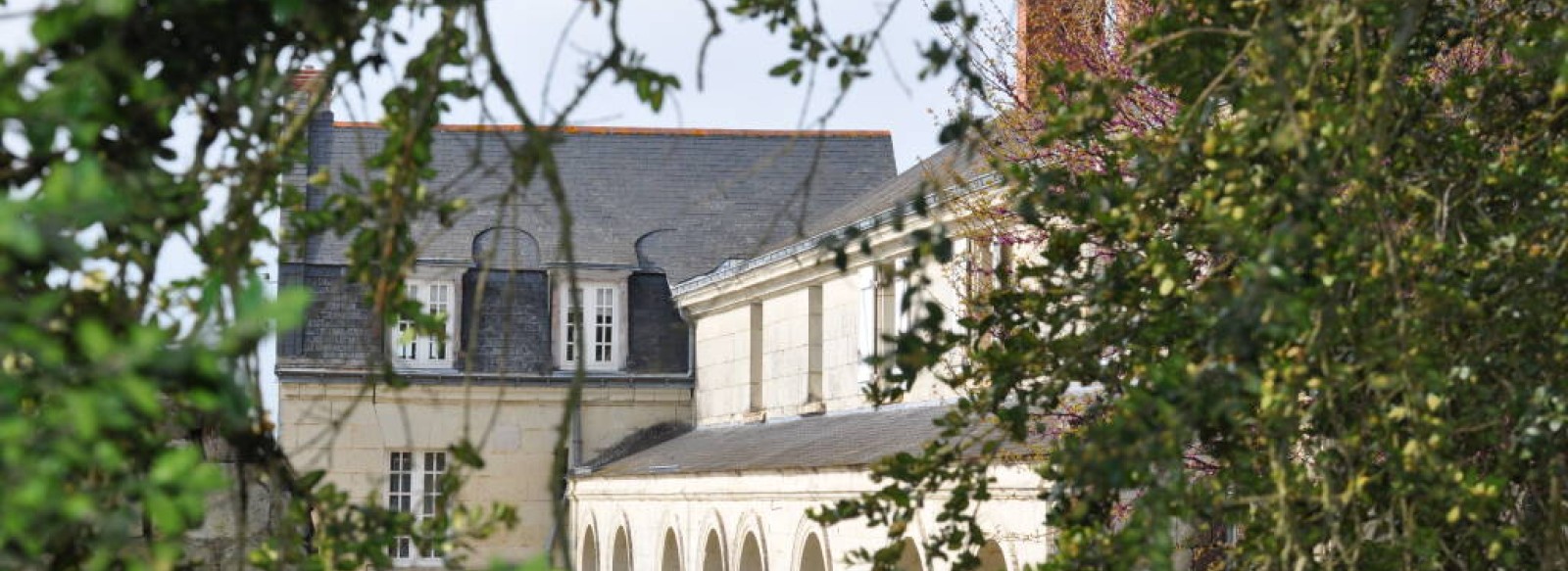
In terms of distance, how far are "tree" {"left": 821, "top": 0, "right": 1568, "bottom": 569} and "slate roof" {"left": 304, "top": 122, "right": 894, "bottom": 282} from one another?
20.2m

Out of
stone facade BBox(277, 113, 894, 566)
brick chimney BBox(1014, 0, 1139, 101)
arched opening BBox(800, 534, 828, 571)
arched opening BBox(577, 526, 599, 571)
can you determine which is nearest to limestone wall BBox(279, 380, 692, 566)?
stone facade BBox(277, 113, 894, 566)

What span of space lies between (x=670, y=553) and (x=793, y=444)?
3.15 m

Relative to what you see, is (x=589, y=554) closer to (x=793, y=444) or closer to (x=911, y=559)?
(x=793, y=444)

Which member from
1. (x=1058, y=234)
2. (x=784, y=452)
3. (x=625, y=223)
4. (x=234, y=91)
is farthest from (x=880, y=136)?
(x=234, y=91)

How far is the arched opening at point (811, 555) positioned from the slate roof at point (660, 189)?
8.29 meters

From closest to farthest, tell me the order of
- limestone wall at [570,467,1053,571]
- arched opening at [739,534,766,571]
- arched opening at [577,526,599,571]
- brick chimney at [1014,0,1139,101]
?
1. limestone wall at [570,467,1053,571]
2. brick chimney at [1014,0,1139,101]
3. arched opening at [739,534,766,571]
4. arched opening at [577,526,599,571]

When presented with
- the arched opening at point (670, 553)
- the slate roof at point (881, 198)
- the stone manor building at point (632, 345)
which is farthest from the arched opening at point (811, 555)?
the arched opening at point (670, 553)

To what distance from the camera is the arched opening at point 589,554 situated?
918 inches

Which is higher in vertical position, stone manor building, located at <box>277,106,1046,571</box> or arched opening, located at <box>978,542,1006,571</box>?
stone manor building, located at <box>277,106,1046,571</box>

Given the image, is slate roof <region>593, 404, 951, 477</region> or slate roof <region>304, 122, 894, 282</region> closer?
slate roof <region>593, 404, 951, 477</region>

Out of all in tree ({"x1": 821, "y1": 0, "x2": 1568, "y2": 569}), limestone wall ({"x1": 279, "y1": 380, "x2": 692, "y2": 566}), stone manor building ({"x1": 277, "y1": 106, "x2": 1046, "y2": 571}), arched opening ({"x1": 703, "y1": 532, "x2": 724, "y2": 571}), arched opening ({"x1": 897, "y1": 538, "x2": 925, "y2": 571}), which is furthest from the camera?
limestone wall ({"x1": 279, "y1": 380, "x2": 692, "y2": 566})

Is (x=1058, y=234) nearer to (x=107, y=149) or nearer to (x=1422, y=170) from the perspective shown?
(x=1422, y=170)

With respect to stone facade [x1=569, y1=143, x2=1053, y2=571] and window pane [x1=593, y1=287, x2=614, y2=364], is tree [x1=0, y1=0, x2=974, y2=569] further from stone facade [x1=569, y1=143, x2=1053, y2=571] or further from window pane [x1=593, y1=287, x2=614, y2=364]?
window pane [x1=593, y1=287, x2=614, y2=364]

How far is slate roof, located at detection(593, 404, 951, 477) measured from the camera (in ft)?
50.2
